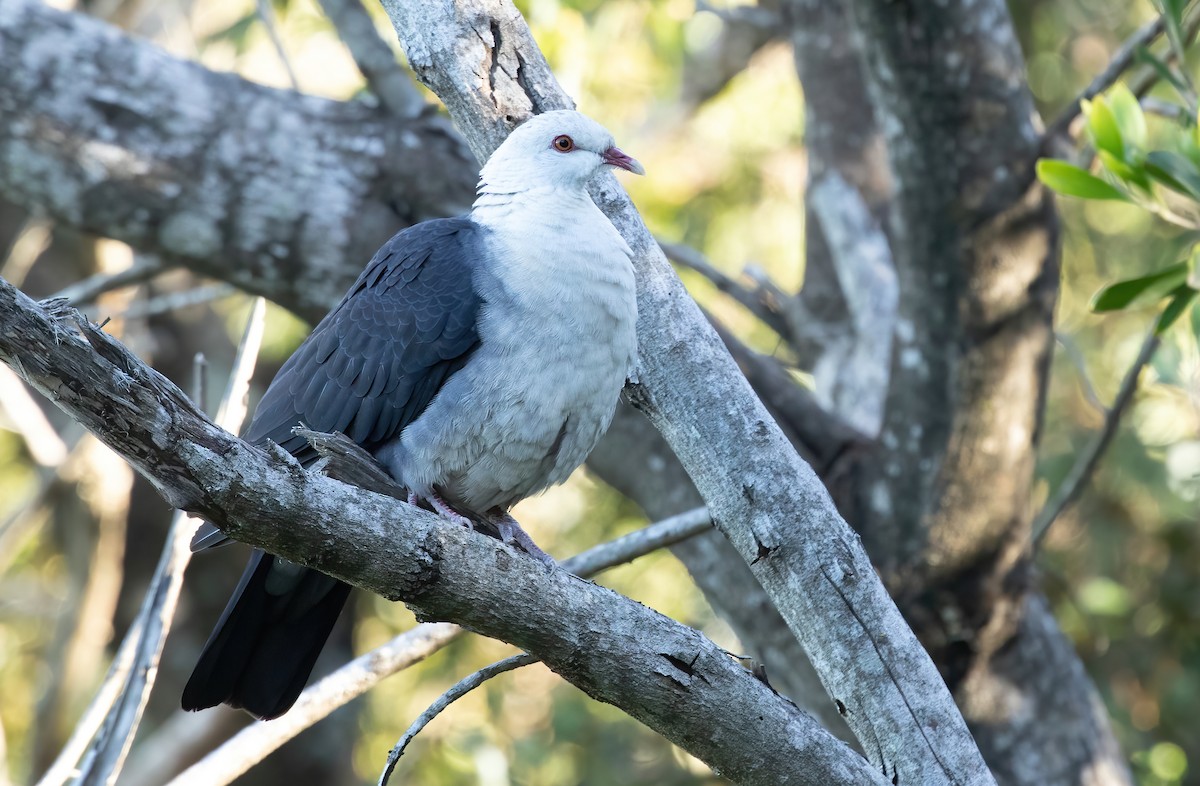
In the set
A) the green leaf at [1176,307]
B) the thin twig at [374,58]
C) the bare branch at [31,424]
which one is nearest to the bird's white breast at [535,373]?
the green leaf at [1176,307]

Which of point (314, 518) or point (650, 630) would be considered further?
point (650, 630)

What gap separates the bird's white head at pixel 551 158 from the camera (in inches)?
123

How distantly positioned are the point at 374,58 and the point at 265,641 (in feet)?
7.18

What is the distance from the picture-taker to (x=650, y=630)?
224 centimetres

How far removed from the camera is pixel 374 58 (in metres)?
4.29

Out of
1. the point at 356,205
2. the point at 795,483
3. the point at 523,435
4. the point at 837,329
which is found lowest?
the point at 795,483

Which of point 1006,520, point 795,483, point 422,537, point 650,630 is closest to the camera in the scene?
point 422,537

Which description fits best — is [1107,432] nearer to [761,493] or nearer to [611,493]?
[761,493]

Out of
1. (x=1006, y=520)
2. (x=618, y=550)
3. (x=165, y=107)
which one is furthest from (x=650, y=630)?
(x=165, y=107)

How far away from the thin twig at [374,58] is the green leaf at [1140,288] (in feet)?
8.06

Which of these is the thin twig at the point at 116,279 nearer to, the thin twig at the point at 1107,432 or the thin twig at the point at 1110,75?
the thin twig at the point at 1110,75

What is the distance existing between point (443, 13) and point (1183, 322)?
4.26 metres

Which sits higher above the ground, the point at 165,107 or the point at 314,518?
the point at 165,107

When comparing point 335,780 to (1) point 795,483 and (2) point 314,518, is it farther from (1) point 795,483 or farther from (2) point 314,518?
(2) point 314,518
